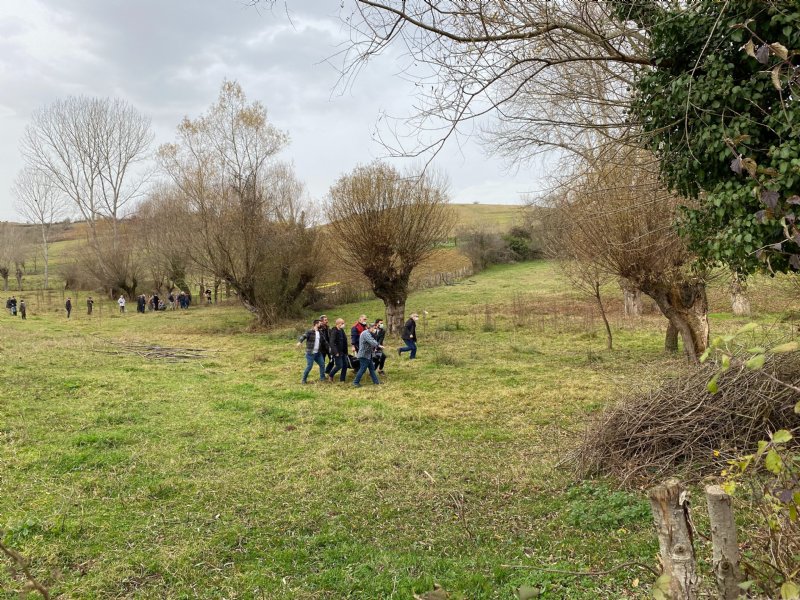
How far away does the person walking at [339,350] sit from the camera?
489 inches

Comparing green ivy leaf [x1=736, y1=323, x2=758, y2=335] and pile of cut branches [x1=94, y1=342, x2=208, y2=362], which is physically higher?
green ivy leaf [x1=736, y1=323, x2=758, y2=335]

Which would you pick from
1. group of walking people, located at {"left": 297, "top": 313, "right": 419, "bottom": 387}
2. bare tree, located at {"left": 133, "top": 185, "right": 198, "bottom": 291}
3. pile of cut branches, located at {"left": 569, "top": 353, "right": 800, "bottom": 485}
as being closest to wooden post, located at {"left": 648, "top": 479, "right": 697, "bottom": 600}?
pile of cut branches, located at {"left": 569, "top": 353, "right": 800, "bottom": 485}

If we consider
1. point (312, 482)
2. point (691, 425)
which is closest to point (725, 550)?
point (691, 425)

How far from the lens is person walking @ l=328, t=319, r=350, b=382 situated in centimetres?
1243

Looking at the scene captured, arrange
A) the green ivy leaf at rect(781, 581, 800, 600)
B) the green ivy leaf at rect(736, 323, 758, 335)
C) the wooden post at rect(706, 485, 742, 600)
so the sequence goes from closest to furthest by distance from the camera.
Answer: the green ivy leaf at rect(781, 581, 800, 600) < the green ivy leaf at rect(736, 323, 758, 335) < the wooden post at rect(706, 485, 742, 600)

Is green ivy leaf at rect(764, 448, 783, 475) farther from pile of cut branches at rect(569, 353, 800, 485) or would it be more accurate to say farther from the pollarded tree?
the pollarded tree

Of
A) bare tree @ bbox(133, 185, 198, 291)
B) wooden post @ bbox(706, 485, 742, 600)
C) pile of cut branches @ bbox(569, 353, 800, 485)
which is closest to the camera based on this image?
wooden post @ bbox(706, 485, 742, 600)

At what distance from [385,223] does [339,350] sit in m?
8.39

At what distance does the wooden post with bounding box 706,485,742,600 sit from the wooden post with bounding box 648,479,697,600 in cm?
10

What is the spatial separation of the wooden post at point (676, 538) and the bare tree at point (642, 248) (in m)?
8.68

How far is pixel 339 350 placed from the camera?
496 inches

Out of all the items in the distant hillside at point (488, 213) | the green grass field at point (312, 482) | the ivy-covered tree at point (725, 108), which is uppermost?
the distant hillside at point (488, 213)

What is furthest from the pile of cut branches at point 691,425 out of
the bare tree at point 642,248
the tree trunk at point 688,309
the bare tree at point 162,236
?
the bare tree at point 162,236

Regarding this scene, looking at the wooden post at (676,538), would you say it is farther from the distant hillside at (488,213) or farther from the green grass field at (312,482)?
the distant hillside at (488,213)
